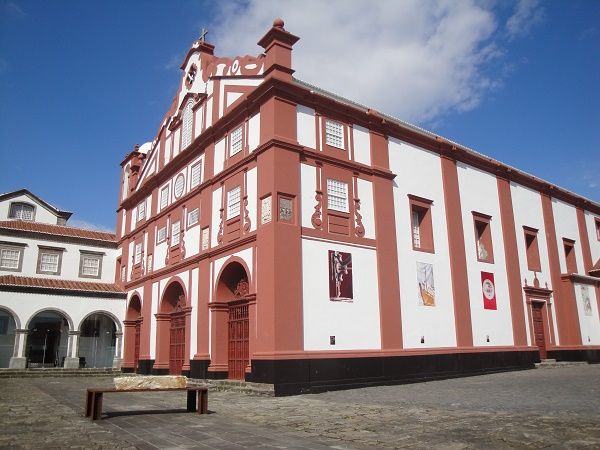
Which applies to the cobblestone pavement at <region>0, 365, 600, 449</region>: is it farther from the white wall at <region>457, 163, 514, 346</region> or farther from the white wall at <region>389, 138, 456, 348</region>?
the white wall at <region>457, 163, 514, 346</region>

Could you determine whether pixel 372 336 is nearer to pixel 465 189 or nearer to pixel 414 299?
pixel 414 299

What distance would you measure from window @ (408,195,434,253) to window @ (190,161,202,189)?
805cm

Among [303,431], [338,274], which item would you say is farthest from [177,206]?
[303,431]

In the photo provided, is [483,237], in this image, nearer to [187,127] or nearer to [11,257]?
[187,127]

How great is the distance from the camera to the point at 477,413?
8609 mm

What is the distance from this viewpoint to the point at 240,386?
47.3 ft

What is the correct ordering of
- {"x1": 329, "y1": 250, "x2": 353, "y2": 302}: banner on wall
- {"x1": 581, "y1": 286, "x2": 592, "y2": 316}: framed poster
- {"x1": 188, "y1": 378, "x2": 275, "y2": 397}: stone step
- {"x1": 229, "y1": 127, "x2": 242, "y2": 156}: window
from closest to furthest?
1. {"x1": 188, "y1": 378, "x2": 275, "y2": 397}: stone step
2. {"x1": 329, "y1": 250, "x2": 353, "y2": 302}: banner on wall
3. {"x1": 229, "y1": 127, "x2": 242, "y2": 156}: window
4. {"x1": 581, "y1": 286, "x2": 592, "y2": 316}: framed poster

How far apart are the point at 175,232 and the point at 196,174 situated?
9.06ft

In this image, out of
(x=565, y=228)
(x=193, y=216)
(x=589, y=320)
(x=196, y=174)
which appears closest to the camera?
(x=193, y=216)

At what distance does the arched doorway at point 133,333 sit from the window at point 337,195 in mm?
12828

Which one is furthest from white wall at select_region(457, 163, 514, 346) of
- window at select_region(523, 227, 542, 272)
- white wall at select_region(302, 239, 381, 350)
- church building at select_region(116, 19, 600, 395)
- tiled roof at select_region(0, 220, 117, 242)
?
tiled roof at select_region(0, 220, 117, 242)

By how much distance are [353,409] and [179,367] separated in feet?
38.9

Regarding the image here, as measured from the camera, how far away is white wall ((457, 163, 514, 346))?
19.4 meters

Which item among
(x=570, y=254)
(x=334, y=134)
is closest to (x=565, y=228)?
(x=570, y=254)
